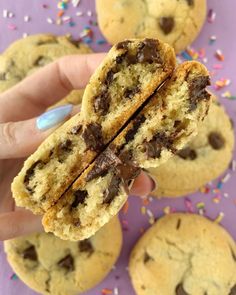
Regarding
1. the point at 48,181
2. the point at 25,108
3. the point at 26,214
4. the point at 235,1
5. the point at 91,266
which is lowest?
the point at 91,266

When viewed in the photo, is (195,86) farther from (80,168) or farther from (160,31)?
(160,31)

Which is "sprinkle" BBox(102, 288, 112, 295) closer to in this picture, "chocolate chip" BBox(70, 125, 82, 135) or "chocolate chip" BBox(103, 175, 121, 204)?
"chocolate chip" BBox(103, 175, 121, 204)

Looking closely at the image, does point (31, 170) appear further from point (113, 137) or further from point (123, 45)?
point (123, 45)

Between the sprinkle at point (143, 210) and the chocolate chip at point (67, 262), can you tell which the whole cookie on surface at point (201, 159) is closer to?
the sprinkle at point (143, 210)

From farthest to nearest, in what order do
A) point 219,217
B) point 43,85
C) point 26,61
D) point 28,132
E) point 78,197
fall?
point 219,217, point 26,61, point 43,85, point 28,132, point 78,197

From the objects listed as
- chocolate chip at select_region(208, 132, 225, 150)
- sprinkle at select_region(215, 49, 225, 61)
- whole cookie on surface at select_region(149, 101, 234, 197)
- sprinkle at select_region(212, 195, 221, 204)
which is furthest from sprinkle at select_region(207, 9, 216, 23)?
sprinkle at select_region(212, 195, 221, 204)

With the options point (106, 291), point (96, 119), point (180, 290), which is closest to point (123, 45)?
point (96, 119)

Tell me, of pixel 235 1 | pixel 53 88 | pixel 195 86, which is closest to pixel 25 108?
pixel 53 88
